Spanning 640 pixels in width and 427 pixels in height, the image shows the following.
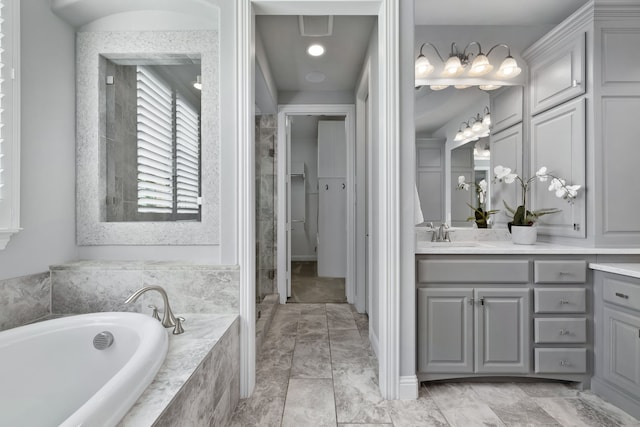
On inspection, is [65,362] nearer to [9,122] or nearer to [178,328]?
[178,328]

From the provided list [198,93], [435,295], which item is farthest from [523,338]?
[198,93]

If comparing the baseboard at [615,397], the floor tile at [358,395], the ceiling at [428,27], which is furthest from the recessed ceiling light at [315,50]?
the baseboard at [615,397]

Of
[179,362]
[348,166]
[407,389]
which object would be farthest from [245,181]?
[348,166]

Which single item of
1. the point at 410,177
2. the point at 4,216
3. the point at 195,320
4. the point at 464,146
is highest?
the point at 464,146

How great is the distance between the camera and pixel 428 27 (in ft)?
7.66

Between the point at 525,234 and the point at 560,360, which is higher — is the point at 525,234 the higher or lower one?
the higher one

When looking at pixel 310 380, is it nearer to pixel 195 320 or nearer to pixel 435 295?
pixel 195 320

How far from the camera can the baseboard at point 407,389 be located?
1.75m

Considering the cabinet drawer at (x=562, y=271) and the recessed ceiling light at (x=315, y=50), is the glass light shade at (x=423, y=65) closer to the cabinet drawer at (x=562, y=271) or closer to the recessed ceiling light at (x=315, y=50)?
the recessed ceiling light at (x=315, y=50)

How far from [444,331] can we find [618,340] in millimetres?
929

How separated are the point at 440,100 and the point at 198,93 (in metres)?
1.81

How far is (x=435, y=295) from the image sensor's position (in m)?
1.84

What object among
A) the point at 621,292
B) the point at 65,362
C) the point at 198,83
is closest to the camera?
the point at 65,362

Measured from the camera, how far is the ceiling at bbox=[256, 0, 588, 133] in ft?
7.12
